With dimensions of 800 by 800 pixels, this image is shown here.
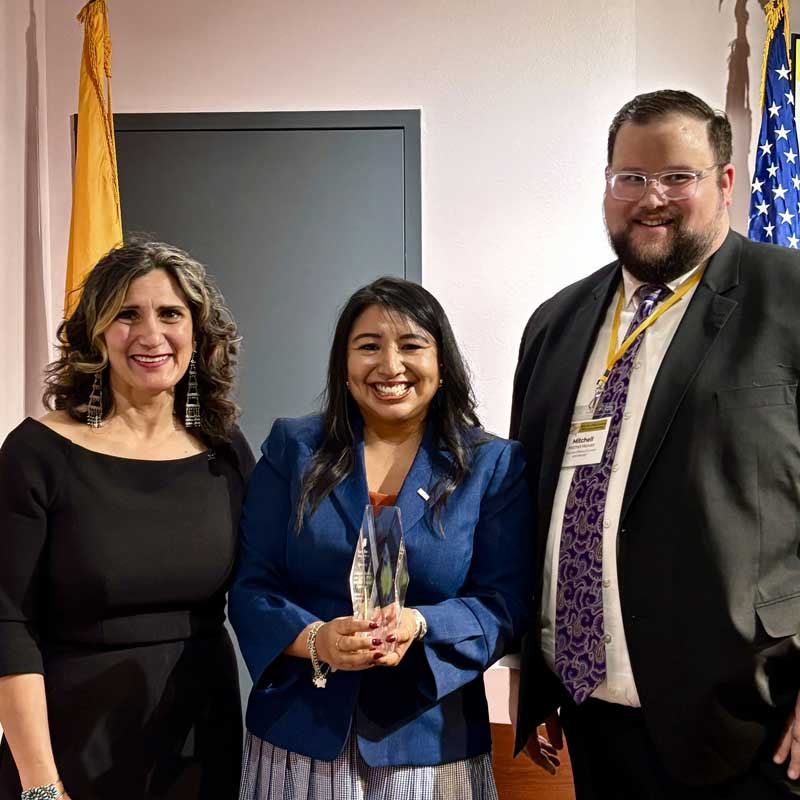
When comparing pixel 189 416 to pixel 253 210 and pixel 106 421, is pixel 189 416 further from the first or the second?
pixel 253 210

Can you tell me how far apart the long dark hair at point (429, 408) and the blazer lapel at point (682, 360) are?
350 mm

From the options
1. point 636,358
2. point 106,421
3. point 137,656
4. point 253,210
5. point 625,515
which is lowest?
point 137,656

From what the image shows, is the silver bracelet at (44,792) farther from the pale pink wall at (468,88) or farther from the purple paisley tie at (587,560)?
the pale pink wall at (468,88)

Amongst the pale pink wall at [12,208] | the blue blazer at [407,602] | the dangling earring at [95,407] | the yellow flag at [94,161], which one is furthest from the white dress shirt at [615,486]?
the pale pink wall at [12,208]

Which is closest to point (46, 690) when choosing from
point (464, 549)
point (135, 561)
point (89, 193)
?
point (135, 561)

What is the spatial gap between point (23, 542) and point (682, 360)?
1.37 meters

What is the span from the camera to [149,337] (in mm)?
2107

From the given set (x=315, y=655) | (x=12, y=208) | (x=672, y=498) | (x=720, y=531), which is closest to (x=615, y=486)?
(x=672, y=498)

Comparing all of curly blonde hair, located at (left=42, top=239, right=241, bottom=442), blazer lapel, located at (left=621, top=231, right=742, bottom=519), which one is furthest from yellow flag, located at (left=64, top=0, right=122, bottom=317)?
blazer lapel, located at (left=621, top=231, right=742, bottom=519)

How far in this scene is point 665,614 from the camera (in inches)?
73.5

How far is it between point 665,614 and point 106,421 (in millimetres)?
1256

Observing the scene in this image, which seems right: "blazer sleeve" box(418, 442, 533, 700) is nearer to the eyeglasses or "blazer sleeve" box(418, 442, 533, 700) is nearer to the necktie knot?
the necktie knot

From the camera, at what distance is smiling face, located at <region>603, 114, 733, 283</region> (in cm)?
205

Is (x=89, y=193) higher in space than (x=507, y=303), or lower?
higher
